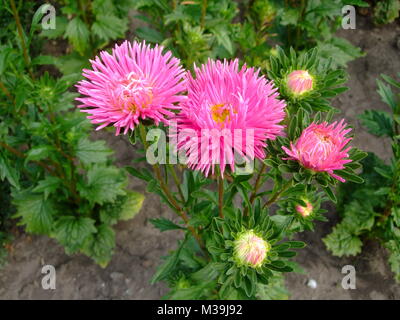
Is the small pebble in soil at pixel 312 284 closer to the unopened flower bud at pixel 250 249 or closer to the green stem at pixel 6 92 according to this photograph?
the unopened flower bud at pixel 250 249

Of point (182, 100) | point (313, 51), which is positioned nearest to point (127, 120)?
point (182, 100)

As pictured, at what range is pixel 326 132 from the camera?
4.04 ft

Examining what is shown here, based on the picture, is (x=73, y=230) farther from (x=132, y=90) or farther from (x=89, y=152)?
(x=132, y=90)

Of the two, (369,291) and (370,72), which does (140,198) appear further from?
(370,72)

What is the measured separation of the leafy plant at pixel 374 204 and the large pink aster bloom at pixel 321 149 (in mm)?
1136

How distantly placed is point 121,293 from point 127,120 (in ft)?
6.57

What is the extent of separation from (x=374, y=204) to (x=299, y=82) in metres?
1.53

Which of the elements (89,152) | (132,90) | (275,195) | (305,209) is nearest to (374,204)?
(305,209)

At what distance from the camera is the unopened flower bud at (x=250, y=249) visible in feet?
4.22

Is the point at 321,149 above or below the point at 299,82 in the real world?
below

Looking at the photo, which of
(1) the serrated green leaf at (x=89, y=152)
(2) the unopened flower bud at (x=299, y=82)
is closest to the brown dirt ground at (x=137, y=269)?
(1) the serrated green leaf at (x=89, y=152)

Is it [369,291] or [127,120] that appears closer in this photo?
[127,120]

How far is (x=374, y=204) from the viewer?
2.59 meters

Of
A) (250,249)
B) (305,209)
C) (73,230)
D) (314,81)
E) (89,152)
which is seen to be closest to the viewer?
(250,249)
